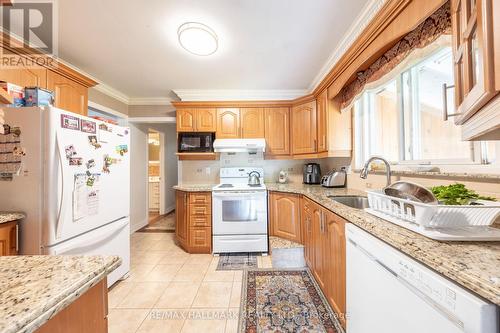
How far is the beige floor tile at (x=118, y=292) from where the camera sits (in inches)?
69.7

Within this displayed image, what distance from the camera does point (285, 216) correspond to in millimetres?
2643

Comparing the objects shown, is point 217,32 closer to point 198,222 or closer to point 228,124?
point 228,124

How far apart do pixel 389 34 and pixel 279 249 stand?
2.16 m

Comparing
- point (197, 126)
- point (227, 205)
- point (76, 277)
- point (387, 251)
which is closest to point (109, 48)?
point (197, 126)

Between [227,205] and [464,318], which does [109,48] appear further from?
[464,318]

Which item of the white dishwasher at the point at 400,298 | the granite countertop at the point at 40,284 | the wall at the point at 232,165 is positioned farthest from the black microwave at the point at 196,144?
the granite countertop at the point at 40,284

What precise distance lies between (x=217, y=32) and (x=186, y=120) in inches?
63.2

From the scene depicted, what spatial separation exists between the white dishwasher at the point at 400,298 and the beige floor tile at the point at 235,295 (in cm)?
90

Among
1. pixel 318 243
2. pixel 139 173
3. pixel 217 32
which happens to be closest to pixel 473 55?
pixel 318 243

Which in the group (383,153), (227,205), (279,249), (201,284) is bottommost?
(201,284)

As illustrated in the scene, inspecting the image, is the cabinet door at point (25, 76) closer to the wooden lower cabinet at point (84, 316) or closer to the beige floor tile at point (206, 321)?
the wooden lower cabinet at point (84, 316)

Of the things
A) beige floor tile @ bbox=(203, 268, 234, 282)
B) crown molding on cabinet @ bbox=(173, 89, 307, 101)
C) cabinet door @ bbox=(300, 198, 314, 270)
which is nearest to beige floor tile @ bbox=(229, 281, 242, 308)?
beige floor tile @ bbox=(203, 268, 234, 282)

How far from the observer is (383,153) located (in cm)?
213

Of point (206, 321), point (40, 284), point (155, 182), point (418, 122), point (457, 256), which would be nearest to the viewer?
point (40, 284)
